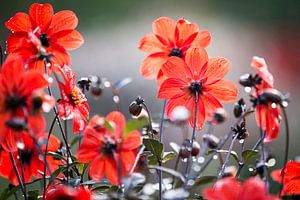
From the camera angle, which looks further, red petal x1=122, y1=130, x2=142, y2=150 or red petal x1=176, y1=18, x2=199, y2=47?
red petal x1=176, y1=18, x2=199, y2=47

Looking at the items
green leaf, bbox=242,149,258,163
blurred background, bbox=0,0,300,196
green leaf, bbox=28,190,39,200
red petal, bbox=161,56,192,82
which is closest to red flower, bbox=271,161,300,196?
green leaf, bbox=242,149,258,163

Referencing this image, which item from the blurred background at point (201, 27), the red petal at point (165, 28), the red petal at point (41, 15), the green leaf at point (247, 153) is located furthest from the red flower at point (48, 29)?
the blurred background at point (201, 27)

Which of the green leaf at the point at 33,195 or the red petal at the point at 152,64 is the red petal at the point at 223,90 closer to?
Answer: the red petal at the point at 152,64

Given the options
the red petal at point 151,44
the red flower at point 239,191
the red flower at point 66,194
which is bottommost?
the red flower at point 66,194

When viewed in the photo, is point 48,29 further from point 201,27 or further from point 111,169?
point 201,27

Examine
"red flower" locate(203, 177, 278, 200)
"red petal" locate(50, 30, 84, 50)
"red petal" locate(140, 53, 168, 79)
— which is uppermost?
"red petal" locate(50, 30, 84, 50)

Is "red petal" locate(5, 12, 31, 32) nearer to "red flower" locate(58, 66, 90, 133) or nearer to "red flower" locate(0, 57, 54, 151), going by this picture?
"red flower" locate(58, 66, 90, 133)

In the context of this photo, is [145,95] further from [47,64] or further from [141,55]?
[47,64]
